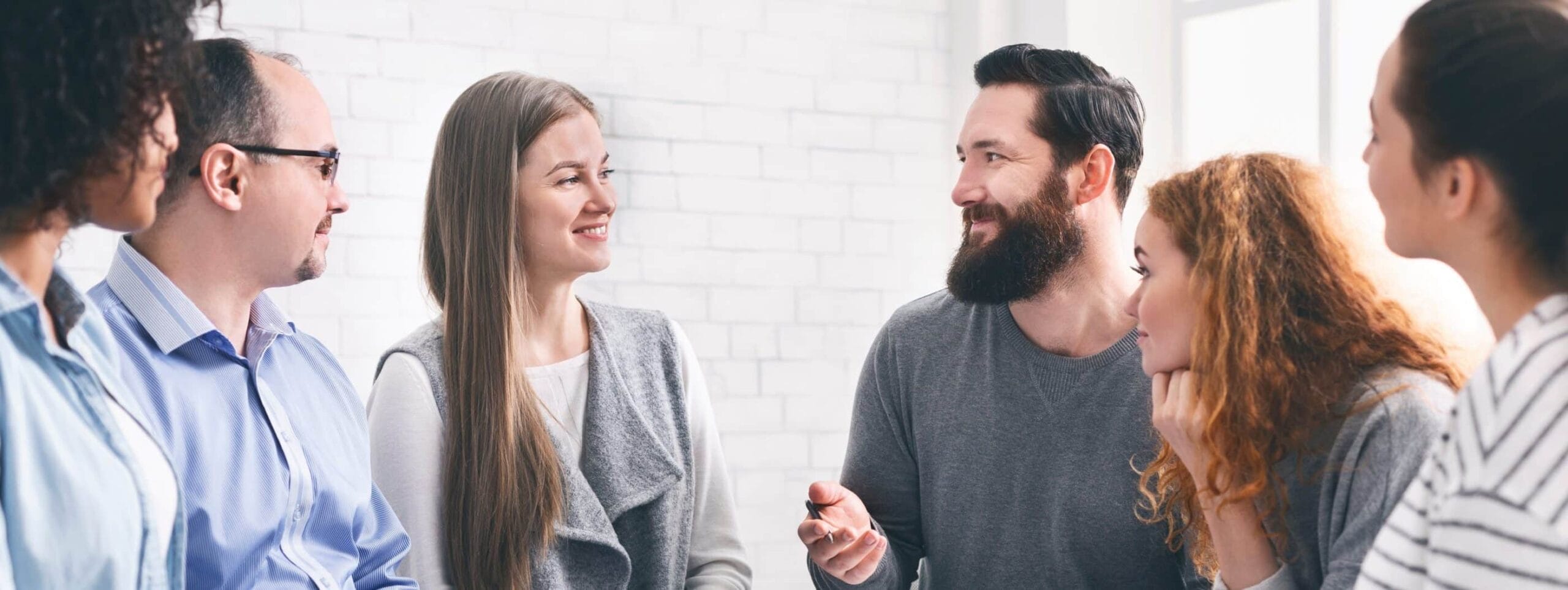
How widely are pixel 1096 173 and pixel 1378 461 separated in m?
0.96

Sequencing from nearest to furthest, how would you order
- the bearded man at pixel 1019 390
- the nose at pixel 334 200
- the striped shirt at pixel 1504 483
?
the striped shirt at pixel 1504 483 < the nose at pixel 334 200 < the bearded man at pixel 1019 390

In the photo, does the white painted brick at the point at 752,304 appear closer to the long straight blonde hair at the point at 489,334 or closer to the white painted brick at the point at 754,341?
the white painted brick at the point at 754,341

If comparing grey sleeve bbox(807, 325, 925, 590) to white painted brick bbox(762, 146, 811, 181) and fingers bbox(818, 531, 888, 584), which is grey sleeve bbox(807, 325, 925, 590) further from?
white painted brick bbox(762, 146, 811, 181)

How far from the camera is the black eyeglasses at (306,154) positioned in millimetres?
1760

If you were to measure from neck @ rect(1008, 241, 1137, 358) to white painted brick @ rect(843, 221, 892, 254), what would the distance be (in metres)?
1.80

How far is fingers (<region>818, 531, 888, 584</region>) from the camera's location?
2.06m

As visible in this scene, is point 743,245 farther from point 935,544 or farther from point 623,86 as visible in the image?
point 935,544

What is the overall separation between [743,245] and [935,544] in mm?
1773

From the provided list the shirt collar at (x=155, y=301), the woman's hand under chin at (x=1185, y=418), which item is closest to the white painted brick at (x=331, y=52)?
the shirt collar at (x=155, y=301)

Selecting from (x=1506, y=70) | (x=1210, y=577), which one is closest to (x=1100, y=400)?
(x=1210, y=577)

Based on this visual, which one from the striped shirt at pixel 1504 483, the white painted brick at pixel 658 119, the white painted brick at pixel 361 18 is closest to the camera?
the striped shirt at pixel 1504 483

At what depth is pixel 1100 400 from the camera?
6.81 ft

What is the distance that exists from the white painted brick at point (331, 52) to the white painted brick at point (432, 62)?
4 centimetres

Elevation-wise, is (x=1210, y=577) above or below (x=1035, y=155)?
below
